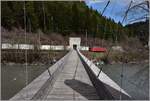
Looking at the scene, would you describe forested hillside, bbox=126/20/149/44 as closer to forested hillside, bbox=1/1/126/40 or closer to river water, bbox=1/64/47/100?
forested hillside, bbox=1/1/126/40

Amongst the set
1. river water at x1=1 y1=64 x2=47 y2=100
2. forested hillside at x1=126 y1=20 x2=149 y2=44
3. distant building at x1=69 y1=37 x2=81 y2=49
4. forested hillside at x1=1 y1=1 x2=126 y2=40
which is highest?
forested hillside at x1=1 y1=1 x2=126 y2=40

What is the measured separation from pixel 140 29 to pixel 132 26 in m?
0.09

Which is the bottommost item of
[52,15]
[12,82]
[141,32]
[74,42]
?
[12,82]

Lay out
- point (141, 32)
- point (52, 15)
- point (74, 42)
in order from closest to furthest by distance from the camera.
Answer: point (141, 32), point (52, 15), point (74, 42)

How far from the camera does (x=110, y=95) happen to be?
466cm

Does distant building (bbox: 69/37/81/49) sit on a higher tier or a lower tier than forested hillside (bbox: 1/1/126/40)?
lower

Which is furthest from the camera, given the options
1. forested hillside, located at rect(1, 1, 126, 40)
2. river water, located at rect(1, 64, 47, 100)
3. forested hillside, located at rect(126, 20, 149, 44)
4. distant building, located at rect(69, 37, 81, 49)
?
distant building, located at rect(69, 37, 81, 49)

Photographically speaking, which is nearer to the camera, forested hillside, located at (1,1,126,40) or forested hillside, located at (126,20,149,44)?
forested hillside, located at (126,20,149,44)

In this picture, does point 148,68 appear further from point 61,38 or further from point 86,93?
point 61,38

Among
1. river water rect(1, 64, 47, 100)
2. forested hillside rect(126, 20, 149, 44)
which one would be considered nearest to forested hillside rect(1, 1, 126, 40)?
forested hillside rect(126, 20, 149, 44)

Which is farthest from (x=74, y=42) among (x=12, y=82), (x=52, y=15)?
(x=12, y=82)

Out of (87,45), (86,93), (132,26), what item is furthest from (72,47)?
(132,26)

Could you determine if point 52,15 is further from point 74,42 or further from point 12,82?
point 74,42

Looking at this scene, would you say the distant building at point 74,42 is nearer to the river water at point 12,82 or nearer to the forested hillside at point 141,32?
the river water at point 12,82
